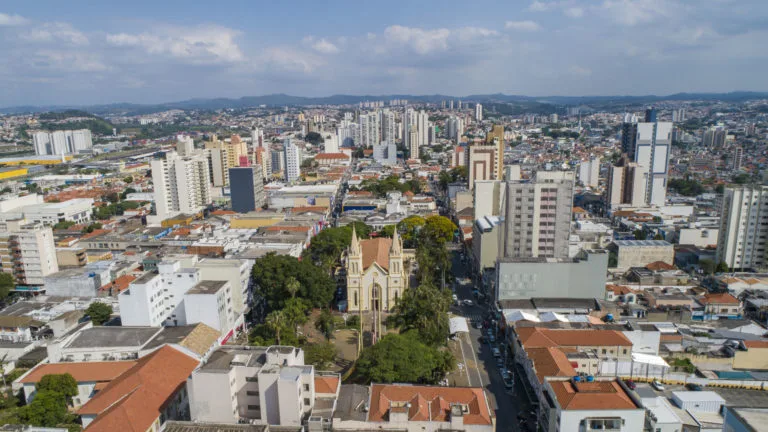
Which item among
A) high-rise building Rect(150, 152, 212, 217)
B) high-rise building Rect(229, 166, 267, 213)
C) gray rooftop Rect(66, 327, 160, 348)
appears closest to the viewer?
gray rooftop Rect(66, 327, 160, 348)

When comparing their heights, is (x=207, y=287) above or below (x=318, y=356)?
above

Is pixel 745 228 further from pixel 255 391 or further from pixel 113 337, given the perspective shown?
pixel 113 337

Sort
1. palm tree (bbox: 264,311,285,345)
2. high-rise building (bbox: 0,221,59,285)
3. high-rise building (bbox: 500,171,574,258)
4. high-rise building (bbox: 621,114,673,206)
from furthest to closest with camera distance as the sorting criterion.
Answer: high-rise building (bbox: 621,114,673,206) → high-rise building (bbox: 0,221,59,285) → high-rise building (bbox: 500,171,574,258) → palm tree (bbox: 264,311,285,345)

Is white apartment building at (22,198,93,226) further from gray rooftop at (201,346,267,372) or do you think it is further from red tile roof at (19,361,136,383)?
gray rooftop at (201,346,267,372)

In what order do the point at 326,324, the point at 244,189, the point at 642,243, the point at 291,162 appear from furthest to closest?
the point at 291,162
the point at 244,189
the point at 642,243
the point at 326,324

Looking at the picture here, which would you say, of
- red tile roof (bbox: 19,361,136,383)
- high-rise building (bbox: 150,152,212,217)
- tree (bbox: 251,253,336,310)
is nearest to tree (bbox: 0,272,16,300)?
red tile roof (bbox: 19,361,136,383)

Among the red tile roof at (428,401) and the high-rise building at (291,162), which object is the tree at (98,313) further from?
the high-rise building at (291,162)

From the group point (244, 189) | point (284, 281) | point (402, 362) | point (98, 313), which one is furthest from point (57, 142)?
point (402, 362)

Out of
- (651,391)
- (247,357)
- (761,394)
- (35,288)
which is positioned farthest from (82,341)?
(761,394)
